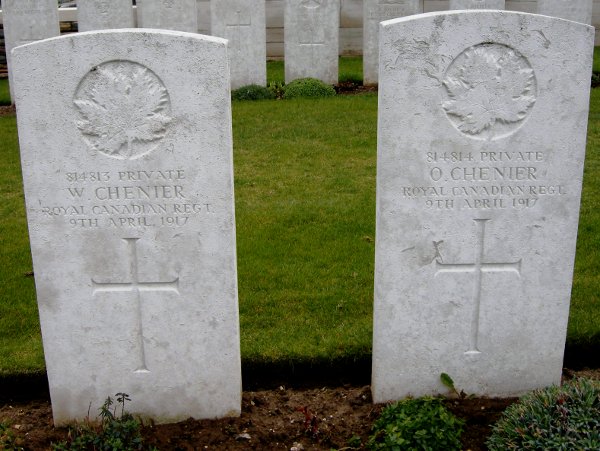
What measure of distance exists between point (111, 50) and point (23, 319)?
2.43 m

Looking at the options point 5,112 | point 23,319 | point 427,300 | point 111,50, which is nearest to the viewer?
point 111,50

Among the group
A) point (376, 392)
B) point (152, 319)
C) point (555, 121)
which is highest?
point (555, 121)

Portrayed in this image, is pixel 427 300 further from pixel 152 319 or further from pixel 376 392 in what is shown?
pixel 152 319

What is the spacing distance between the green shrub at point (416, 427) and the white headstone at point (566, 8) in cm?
1088

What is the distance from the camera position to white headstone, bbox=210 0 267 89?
1285 centimetres

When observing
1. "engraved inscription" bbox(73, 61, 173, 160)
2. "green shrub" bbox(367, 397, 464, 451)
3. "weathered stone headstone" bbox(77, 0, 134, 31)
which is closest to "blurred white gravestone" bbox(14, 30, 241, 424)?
"engraved inscription" bbox(73, 61, 173, 160)

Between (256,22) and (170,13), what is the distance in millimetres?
1687

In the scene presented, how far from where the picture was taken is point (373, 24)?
13.4m

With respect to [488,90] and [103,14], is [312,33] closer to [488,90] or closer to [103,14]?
[103,14]

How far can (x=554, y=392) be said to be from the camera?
3.66 meters

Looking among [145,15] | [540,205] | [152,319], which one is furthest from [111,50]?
[145,15]

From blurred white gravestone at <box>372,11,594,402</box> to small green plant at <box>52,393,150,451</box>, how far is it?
1.41m

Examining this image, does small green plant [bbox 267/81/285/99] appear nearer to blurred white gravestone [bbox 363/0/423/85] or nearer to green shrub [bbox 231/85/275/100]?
green shrub [bbox 231/85/275/100]

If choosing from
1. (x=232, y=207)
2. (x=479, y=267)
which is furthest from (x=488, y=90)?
(x=232, y=207)
